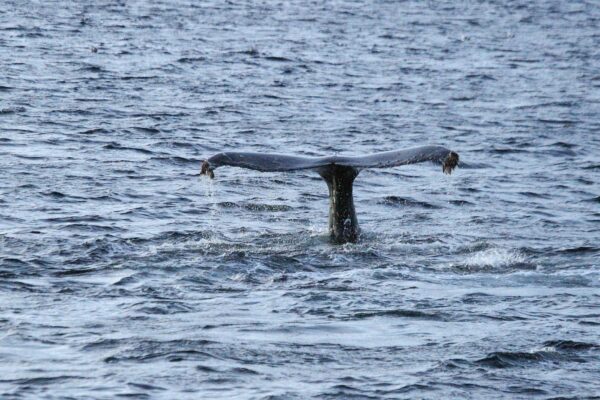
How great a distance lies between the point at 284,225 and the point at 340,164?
2000mm

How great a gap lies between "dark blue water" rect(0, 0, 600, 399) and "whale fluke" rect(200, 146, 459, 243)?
15.7 inches

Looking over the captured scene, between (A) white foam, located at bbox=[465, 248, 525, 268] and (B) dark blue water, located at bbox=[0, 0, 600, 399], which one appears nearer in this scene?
(B) dark blue water, located at bbox=[0, 0, 600, 399]

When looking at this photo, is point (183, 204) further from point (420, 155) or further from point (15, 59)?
point (15, 59)

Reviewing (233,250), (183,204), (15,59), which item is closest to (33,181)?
(183,204)

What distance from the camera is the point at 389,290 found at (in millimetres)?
13797

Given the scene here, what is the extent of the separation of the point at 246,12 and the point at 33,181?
28.8 metres

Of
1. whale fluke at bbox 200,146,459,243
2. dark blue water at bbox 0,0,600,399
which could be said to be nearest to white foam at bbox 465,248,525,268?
dark blue water at bbox 0,0,600,399

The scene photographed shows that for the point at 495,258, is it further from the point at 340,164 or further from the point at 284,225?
the point at 284,225

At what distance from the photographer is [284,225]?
1748 centimetres

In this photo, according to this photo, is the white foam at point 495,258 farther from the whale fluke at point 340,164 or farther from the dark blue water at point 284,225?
the whale fluke at point 340,164

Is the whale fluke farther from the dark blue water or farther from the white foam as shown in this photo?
the white foam

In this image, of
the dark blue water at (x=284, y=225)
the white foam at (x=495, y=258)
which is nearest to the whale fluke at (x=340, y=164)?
the dark blue water at (x=284, y=225)

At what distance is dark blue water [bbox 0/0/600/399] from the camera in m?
11.3

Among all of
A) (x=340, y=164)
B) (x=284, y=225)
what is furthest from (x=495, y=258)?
(x=284, y=225)
